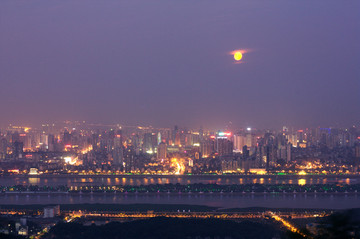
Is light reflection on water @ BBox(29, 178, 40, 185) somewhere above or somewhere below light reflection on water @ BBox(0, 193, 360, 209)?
above

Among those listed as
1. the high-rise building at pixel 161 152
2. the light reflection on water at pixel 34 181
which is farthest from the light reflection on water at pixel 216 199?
the high-rise building at pixel 161 152

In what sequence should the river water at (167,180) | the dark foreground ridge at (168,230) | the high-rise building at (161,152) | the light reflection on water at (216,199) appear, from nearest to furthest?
the dark foreground ridge at (168,230) < the light reflection on water at (216,199) < the river water at (167,180) < the high-rise building at (161,152)

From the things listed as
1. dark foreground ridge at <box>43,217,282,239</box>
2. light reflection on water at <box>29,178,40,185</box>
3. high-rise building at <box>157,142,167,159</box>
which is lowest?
dark foreground ridge at <box>43,217,282,239</box>

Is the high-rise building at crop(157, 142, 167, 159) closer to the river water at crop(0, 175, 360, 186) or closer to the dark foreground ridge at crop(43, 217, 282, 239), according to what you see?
the river water at crop(0, 175, 360, 186)

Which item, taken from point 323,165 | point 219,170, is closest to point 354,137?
point 323,165

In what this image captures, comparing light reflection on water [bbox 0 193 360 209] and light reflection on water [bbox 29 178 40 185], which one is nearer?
light reflection on water [bbox 0 193 360 209]

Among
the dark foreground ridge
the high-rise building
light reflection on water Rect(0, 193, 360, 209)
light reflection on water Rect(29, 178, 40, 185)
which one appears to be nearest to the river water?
light reflection on water Rect(29, 178, 40, 185)

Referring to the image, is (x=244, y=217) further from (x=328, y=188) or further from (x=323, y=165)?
(x=323, y=165)

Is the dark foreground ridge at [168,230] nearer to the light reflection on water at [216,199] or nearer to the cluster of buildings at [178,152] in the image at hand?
the light reflection on water at [216,199]
